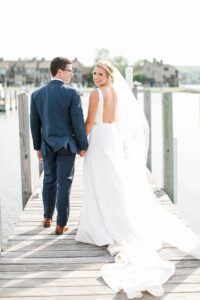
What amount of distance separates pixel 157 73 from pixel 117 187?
147970mm

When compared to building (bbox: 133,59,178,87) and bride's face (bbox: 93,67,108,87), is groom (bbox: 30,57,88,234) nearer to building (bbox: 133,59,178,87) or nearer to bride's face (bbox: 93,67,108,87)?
bride's face (bbox: 93,67,108,87)

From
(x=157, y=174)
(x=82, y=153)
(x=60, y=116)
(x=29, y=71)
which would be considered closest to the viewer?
(x=60, y=116)

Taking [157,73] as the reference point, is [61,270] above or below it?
below

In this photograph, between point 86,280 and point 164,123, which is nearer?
point 86,280

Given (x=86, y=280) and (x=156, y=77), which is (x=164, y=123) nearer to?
(x=86, y=280)

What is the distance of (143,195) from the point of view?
5719mm

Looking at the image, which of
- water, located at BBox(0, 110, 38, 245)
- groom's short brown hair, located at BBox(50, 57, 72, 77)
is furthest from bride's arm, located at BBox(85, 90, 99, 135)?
water, located at BBox(0, 110, 38, 245)

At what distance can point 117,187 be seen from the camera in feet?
17.9

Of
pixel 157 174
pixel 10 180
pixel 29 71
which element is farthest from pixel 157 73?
pixel 10 180

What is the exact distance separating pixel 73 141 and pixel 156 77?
14772 cm

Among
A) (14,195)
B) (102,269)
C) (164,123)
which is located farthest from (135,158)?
(14,195)

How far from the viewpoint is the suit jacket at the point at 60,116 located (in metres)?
5.31

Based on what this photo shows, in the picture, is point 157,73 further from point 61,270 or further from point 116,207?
point 61,270

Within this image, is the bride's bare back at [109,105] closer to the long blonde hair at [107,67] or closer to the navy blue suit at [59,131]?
the long blonde hair at [107,67]
